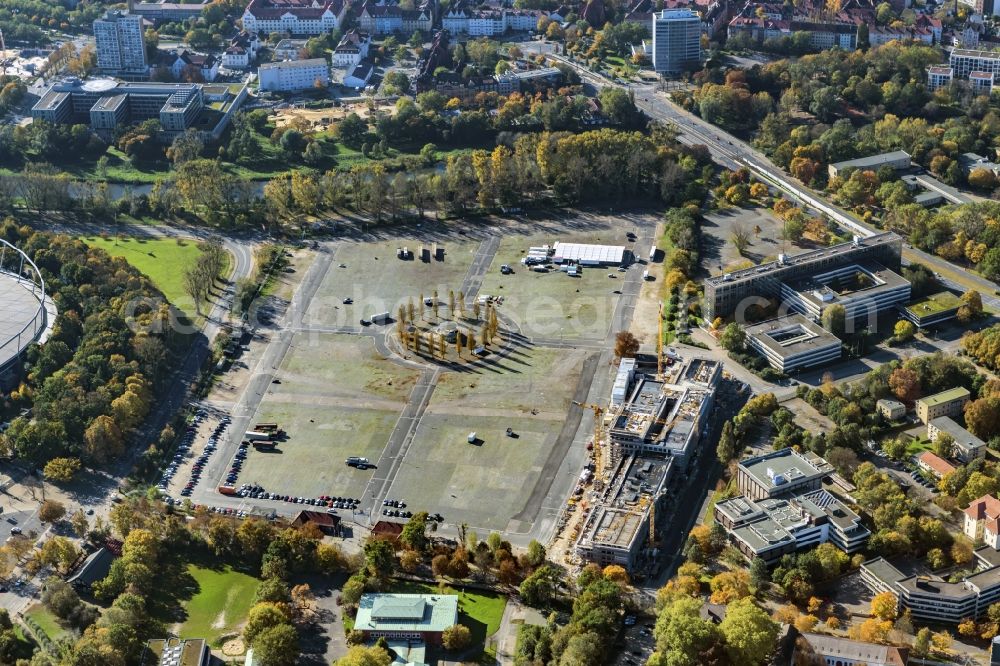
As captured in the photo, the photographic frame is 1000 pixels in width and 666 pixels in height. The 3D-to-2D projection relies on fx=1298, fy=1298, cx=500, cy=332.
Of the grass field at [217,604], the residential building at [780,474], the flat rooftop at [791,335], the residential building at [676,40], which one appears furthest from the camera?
the residential building at [676,40]

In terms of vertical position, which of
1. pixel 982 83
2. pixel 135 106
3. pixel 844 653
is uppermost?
pixel 135 106

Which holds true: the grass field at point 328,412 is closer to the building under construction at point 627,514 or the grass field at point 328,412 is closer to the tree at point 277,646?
the tree at point 277,646

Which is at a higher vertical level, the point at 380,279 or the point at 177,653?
A: the point at 380,279

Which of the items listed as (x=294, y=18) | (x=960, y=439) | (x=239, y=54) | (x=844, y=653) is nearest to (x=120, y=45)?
(x=239, y=54)

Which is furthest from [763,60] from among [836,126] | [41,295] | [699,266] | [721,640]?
[721,640]

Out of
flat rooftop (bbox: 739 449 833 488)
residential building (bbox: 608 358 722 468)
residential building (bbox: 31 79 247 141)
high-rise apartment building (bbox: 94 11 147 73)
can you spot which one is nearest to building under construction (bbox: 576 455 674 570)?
residential building (bbox: 608 358 722 468)

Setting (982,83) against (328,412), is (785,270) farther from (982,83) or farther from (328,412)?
(982,83)

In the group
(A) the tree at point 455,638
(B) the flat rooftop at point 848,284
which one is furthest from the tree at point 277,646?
(B) the flat rooftop at point 848,284
